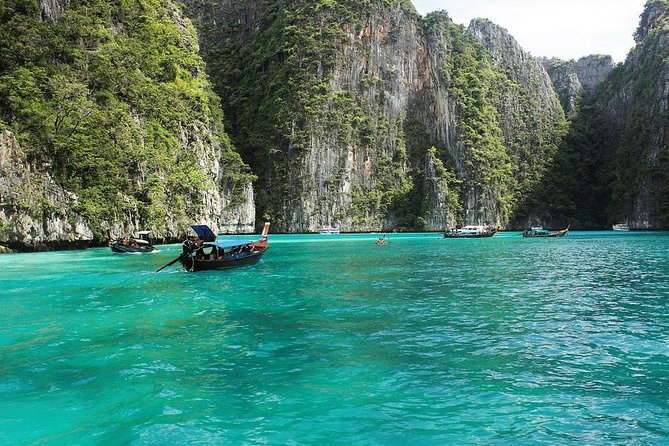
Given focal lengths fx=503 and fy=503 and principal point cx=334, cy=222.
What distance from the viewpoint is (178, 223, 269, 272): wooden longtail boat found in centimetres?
3008

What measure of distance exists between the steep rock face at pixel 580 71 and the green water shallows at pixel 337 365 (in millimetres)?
163766

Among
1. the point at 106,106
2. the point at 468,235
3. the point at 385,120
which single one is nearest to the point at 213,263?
the point at 106,106

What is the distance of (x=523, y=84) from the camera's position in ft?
478

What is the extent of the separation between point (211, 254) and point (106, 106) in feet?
98.5

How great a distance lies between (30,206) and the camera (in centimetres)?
4075

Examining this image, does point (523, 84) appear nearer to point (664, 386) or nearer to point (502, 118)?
point (502, 118)

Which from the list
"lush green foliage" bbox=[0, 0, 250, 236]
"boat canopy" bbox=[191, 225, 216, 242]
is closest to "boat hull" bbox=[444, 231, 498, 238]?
"lush green foliage" bbox=[0, 0, 250, 236]

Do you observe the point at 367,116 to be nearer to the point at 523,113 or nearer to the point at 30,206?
the point at 523,113

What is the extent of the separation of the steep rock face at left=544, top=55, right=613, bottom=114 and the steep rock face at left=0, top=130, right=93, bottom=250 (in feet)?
510

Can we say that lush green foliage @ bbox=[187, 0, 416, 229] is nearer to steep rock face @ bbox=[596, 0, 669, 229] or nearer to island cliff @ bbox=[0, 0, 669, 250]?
island cliff @ bbox=[0, 0, 669, 250]

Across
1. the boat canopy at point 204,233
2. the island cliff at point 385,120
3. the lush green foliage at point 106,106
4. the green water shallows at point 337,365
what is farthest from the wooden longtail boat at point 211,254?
the island cliff at point 385,120

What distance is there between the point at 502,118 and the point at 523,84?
17.8 meters

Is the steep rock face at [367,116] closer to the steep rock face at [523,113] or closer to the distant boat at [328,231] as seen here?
the steep rock face at [523,113]

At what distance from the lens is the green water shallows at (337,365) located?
738 cm
